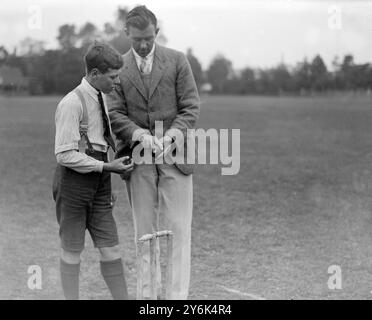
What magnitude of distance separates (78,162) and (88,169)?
8 cm

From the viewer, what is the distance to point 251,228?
7750 mm

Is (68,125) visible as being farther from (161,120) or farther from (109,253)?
(109,253)

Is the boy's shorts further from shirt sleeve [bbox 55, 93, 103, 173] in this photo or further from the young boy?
shirt sleeve [bbox 55, 93, 103, 173]

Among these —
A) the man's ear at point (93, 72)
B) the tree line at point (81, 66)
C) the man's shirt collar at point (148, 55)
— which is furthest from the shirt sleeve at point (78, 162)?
the tree line at point (81, 66)

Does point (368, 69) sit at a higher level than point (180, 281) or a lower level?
higher

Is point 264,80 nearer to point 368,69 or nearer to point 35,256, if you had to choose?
point 368,69

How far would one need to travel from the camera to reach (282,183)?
1134 centimetres

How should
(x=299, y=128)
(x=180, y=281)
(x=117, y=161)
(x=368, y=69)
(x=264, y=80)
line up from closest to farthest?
(x=117, y=161)
(x=180, y=281)
(x=299, y=128)
(x=368, y=69)
(x=264, y=80)

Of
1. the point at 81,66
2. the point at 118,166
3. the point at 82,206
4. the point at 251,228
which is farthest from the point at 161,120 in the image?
the point at 81,66

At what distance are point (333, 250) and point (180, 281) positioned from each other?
99.8 inches

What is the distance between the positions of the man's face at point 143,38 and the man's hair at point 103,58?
211mm

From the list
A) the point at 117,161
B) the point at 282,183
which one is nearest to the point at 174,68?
the point at 117,161

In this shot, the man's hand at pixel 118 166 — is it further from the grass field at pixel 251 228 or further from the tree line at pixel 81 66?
the tree line at pixel 81 66

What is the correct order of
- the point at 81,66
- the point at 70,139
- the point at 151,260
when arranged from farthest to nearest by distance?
1. the point at 81,66
2. the point at 70,139
3. the point at 151,260
